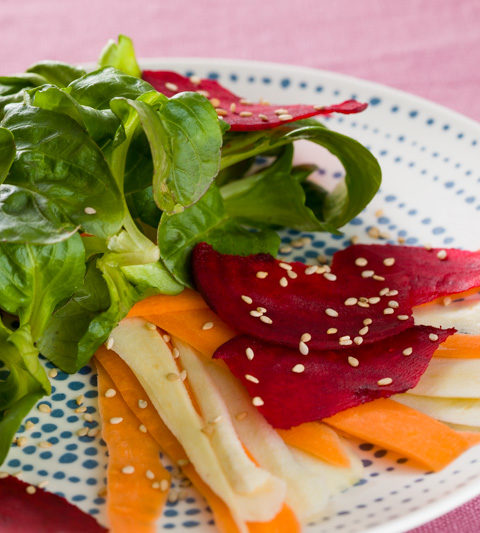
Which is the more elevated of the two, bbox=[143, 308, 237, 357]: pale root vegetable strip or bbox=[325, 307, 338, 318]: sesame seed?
bbox=[325, 307, 338, 318]: sesame seed

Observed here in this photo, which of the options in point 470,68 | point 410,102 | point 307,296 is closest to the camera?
point 307,296

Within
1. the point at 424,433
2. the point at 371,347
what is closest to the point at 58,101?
the point at 371,347


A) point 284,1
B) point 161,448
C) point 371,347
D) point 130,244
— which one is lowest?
point 161,448

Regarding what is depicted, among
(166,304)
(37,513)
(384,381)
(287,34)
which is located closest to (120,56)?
(166,304)

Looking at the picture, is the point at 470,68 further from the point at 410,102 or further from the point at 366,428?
the point at 366,428

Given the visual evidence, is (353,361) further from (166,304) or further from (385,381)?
(166,304)

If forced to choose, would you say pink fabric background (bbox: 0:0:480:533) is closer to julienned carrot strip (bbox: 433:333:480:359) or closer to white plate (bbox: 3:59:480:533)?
white plate (bbox: 3:59:480:533)

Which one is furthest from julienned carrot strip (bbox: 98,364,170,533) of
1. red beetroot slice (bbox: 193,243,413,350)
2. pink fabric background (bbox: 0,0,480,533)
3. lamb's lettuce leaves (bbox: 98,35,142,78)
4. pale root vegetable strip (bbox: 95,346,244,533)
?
pink fabric background (bbox: 0,0,480,533)
